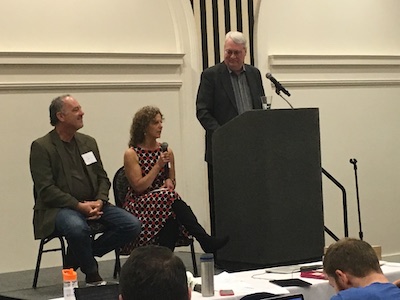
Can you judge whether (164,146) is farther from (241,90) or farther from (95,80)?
(95,80)

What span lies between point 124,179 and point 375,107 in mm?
3685

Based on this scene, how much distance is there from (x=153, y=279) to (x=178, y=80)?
16.9 feet

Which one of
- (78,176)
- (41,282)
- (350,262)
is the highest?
(78,176)

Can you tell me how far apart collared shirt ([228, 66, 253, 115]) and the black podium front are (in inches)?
20.4

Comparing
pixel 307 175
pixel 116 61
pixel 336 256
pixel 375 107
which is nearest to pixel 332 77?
pixel 375 107

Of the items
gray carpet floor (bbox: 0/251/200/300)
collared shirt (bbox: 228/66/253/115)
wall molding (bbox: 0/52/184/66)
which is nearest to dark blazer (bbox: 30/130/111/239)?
gray carpet floor (bbox: 0/251/200/300)

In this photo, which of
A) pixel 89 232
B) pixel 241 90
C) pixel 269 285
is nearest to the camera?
pixel 269 285

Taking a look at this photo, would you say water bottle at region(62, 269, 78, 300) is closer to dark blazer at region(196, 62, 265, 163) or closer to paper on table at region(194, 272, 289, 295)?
paper on table at region(194, 272, 289, 295)

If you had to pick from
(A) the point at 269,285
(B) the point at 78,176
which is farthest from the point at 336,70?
(A) the point at 269,285

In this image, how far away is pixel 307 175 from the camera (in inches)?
197

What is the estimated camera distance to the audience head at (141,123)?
531 cm

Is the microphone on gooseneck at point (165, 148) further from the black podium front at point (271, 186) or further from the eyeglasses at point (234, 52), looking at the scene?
the eyeglasses at point (234, 52)

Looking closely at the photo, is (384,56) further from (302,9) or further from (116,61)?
(116,61)

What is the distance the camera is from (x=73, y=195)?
504 centimetres
